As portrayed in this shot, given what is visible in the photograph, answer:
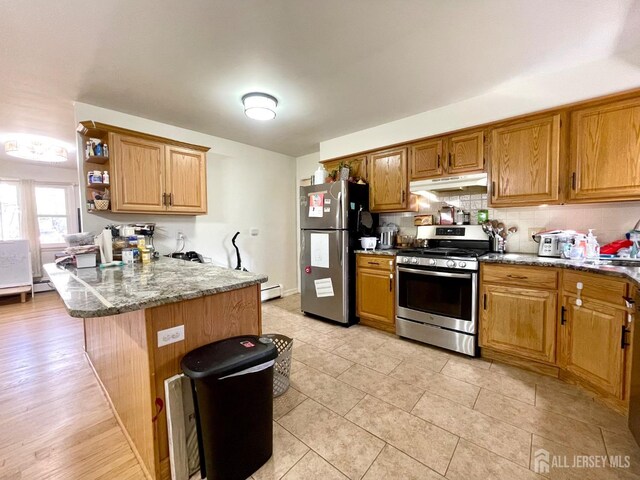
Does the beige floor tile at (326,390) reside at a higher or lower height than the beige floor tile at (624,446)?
lower

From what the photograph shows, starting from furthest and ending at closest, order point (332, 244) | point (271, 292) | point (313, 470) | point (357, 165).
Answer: point (271, 292), point (357, 165), point (332, 244), point (313, 470)

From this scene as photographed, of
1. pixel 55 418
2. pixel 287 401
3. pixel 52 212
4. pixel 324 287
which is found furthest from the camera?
A: pixel 52 212

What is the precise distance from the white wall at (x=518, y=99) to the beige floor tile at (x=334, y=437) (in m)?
2.79

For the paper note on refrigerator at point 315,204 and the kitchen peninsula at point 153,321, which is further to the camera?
the paper note on refrigerator at point 315,204

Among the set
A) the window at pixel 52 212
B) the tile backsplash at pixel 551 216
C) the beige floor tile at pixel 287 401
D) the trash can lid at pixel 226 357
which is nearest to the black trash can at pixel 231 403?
the trash can lid at pixel 226 357

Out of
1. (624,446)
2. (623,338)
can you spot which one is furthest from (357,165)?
(624,446)

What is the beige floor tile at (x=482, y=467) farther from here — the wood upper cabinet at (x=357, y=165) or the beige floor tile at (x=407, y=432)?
the wood upper cabinet at (x=357, y=165)

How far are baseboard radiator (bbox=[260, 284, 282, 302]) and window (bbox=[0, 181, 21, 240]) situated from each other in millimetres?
4932

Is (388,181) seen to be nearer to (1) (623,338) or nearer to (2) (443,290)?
(2) (443,290)

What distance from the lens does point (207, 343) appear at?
137 cm

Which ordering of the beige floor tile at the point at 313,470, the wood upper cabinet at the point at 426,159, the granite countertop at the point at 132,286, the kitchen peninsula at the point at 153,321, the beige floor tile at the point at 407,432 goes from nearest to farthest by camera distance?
the granite countertop at the point at 132,286, the kitchen peninsula at the point at 153,321, the beige floor tile at the point at 313,470, the beige floor tile at the point at 407,432, the wood upper cabinet at the point at 426,159

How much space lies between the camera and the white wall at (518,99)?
1972 millimetres

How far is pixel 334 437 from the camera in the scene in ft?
5.02

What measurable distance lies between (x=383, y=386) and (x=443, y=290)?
42.4 inches
